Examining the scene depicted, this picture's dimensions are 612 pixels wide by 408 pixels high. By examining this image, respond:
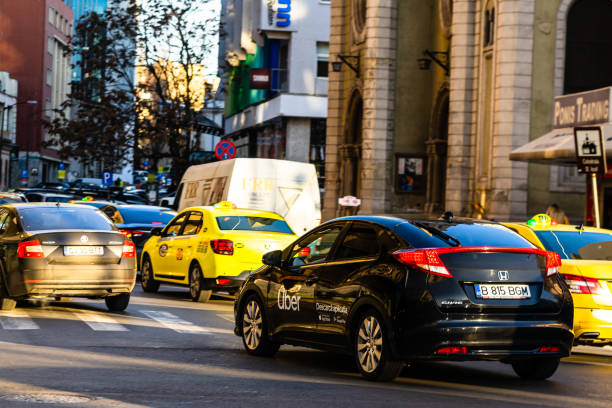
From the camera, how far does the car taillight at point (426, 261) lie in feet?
33.0

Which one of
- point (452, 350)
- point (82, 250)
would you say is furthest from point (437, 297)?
point (82, 250)

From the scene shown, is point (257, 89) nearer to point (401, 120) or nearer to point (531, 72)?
point (401, 120)

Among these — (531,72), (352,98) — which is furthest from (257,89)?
(531,72)

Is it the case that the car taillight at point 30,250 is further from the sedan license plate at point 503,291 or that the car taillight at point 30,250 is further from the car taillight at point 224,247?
the sedan license plate at point 503,291

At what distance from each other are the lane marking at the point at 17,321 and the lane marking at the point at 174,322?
63.5 inches

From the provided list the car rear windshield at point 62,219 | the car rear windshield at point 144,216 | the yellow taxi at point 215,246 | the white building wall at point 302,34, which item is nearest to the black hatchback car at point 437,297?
the car rear windshield at point 62,219

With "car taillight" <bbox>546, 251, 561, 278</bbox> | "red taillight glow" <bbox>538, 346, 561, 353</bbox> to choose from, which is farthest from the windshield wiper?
"red taillight glow" <bbox>538, 346, 561, 353</bbox>

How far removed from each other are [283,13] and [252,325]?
162 ft

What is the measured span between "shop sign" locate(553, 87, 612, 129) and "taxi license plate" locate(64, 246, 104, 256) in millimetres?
12488

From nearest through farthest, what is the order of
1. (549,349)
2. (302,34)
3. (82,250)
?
(549,349)
(82,250)
(302,34)

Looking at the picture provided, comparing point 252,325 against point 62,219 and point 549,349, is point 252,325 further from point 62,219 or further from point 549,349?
point 62,219

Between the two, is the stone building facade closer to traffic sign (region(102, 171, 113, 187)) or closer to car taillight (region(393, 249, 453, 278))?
car taillight (region(393, 249, 453, 278))

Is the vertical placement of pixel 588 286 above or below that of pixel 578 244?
below

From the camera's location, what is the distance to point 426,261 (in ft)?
33.1
